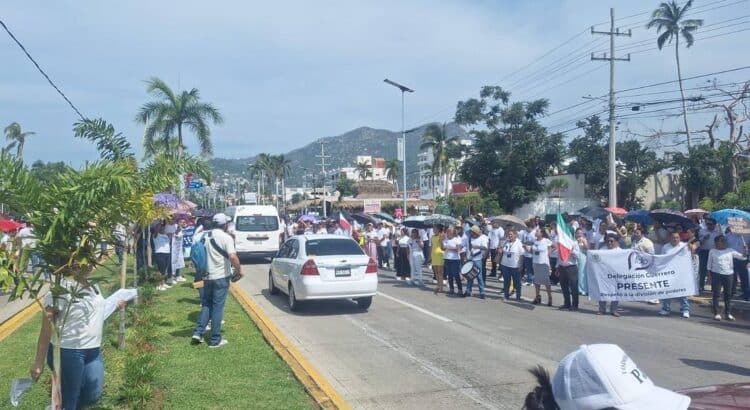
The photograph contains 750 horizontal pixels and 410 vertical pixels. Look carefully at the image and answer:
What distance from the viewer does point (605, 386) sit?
244cm

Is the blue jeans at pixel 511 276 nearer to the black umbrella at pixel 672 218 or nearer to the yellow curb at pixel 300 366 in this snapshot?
the black umbrella at pixel 672 218

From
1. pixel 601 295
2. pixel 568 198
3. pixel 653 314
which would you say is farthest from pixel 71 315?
pixel 568 198

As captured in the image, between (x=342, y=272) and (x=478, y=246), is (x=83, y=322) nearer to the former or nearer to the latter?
(x=342, y=272)

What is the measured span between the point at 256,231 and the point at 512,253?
1268 centimetres

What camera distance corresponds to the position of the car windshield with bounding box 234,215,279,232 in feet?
78.8

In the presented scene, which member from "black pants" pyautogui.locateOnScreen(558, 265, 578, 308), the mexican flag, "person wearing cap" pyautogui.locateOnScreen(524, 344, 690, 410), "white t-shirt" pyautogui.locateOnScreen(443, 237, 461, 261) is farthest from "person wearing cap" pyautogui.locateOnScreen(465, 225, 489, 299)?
"person wearing cap" pyautogui.locateOnScreen(524, 344, 690, 410)

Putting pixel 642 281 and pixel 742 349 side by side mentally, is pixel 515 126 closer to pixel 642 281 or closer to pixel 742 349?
pixel 642 281

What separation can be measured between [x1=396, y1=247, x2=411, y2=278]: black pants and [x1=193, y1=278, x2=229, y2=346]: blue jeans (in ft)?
31.5

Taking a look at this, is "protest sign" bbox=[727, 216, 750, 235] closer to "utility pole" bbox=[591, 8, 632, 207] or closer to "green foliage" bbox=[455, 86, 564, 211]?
"utility pole" bbox=[591, 8, 632, 207]

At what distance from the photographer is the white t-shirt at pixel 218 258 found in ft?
30.0

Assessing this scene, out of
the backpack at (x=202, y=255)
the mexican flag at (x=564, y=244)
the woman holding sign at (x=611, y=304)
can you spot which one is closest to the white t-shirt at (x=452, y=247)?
the mexican flag at (x=564, y=244)

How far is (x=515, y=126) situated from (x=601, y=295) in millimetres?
31612

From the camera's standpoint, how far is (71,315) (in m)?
5.20

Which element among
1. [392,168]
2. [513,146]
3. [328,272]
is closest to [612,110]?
[513,146]
